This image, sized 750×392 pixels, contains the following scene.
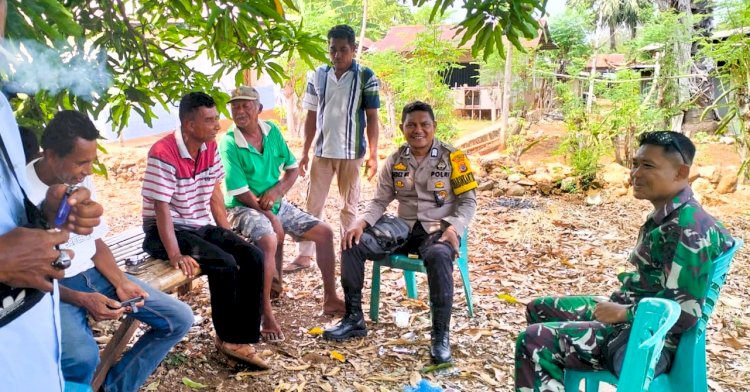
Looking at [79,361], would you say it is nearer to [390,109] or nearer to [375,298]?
[375,298]

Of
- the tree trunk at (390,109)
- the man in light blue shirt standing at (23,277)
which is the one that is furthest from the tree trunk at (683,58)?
the man in light blue shirt standing at (23,277)

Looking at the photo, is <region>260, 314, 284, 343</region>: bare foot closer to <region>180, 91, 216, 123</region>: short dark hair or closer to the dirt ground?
the dirt ground

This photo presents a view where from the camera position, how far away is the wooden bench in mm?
2818

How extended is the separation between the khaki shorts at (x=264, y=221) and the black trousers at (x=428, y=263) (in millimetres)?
487

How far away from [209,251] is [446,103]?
7110 mm

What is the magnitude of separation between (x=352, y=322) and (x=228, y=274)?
35.2 inches

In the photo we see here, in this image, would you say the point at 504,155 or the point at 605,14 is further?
the point at 605,14

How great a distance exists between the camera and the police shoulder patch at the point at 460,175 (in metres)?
3.81

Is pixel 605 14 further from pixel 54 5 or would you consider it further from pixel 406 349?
pixel 54 5

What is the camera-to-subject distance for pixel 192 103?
10.7ft

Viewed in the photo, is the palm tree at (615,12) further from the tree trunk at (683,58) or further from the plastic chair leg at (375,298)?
the plastic chair leg at (375,298)

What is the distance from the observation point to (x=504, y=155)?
30.3 ft

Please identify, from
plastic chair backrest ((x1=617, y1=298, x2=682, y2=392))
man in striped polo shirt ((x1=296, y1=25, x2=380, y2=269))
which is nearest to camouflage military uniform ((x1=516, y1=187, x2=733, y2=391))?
plastic chair backrest ((x1=617, y1=298, x2=682, y2=392))

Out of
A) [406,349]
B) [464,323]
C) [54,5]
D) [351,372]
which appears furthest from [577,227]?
[54,5]
